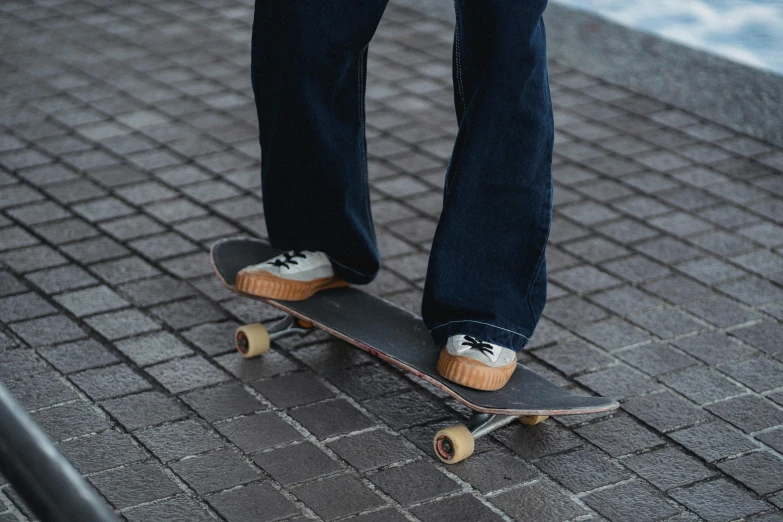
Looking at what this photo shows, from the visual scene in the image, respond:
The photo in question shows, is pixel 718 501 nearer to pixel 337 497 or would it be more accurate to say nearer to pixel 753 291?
pixel 337 497

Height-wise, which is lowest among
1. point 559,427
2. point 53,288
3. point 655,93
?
point 53,288

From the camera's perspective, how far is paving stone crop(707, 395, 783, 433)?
279 centimetres

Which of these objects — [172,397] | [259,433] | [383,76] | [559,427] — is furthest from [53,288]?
[383,76]

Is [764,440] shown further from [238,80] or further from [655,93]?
[238,80]

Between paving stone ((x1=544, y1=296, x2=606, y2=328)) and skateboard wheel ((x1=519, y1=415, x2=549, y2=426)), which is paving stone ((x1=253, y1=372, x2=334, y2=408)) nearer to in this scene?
skateboard wheel ((x1=519, y1=415, x2=549, y2=426))

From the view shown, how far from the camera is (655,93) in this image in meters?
5.35

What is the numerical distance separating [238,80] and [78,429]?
3.15 m

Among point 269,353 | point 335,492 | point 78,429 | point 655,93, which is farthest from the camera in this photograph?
point 655,93

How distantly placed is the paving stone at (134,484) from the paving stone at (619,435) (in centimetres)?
108

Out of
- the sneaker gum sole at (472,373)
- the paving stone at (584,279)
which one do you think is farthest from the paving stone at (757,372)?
the sneaker gum sole at (472,373)

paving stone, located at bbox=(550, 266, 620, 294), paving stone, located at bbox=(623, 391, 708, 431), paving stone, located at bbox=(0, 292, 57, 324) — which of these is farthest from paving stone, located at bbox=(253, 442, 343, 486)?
paving stone, located at bbox=(550, 266, 620, 294)

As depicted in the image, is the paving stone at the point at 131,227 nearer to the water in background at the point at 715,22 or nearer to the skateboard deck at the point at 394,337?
the skateboard deck at the point at 394,337

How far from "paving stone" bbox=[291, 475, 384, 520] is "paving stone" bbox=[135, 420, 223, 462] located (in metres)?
0.30

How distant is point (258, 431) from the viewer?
2689mm
